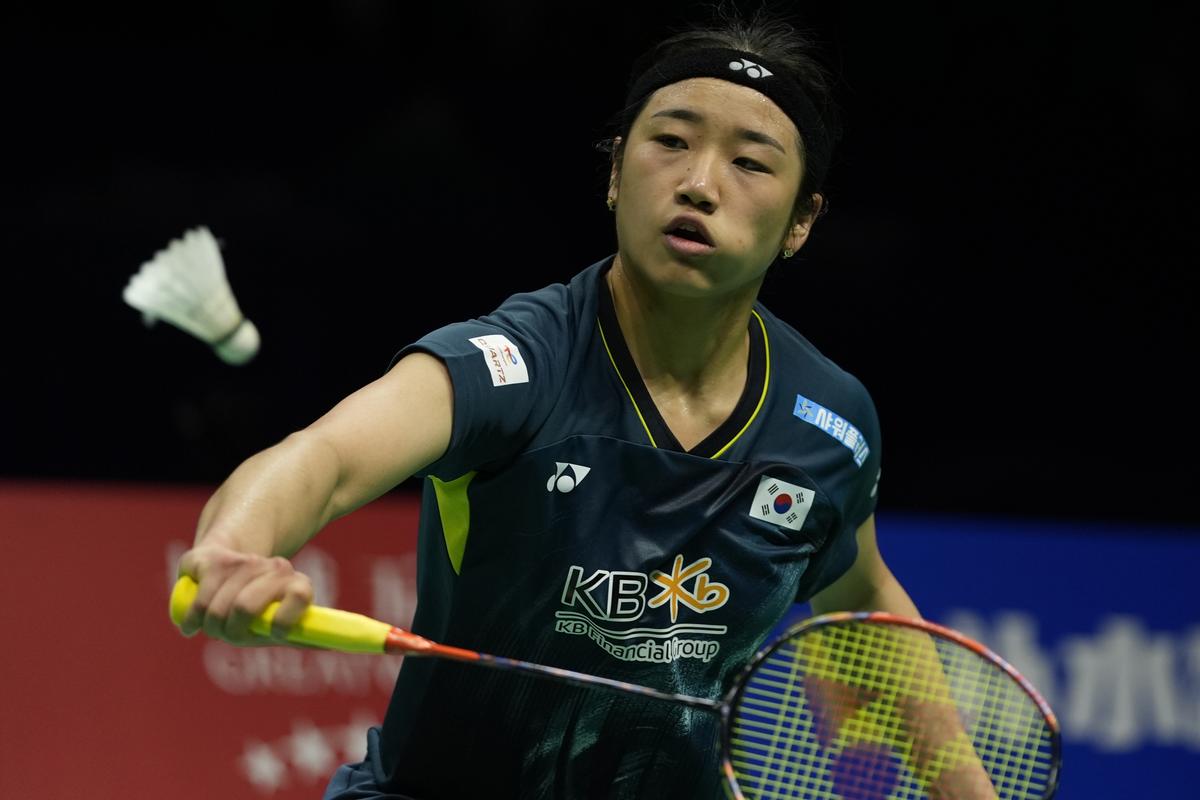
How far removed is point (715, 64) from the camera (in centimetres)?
267

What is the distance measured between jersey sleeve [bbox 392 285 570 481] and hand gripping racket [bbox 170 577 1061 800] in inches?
11.9

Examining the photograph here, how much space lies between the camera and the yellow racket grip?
6.07 feet

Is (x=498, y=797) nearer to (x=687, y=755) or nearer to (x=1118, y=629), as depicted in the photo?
(x=687, y=755)

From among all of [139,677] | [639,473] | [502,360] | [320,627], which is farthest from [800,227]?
[139,677]

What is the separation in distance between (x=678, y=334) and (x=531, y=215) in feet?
10.8

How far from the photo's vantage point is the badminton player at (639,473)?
8.06 ft

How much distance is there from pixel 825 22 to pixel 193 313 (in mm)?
3186

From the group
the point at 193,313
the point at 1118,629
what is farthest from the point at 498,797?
the point at 1118,629

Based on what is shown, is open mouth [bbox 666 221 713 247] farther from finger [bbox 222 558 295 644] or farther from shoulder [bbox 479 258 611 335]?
finger [bbox 222 558 295 644]

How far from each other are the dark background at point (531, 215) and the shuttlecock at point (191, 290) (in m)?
1.74

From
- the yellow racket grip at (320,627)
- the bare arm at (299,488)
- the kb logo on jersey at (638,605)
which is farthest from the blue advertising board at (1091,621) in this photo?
the yellow racket grip at (320,627)

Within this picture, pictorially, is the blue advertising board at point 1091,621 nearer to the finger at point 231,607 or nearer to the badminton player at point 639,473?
the badminton player at point 639,473

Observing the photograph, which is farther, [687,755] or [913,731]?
[913,731]

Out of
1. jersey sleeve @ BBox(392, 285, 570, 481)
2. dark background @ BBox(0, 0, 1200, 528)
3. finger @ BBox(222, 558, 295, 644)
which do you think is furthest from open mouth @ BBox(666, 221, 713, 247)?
dark background @ BBox(0, 0, 1200, 528)
